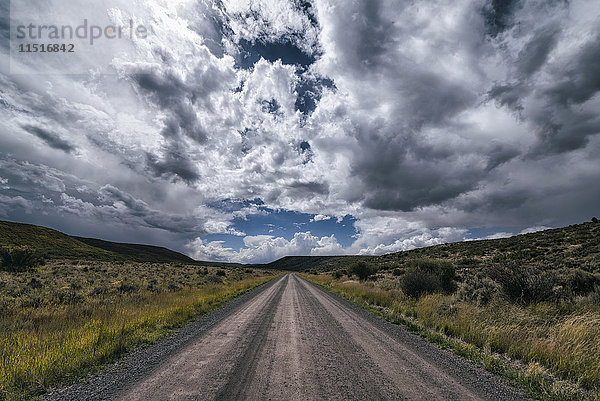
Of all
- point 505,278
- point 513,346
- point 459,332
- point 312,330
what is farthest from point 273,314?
point 505,278

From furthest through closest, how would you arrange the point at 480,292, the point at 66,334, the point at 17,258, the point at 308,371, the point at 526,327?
the point at 17,258 → the point at 480,292 → the point at 526,327 → the point at 66,334 → the point at 308,371

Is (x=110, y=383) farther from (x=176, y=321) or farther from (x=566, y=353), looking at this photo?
(x=566, y=353)

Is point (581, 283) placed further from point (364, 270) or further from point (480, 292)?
point (364, 270)

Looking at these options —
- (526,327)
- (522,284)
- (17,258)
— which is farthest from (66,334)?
(17,258)

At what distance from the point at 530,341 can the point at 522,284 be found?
16.1 feet

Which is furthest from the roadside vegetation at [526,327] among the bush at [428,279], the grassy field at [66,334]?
the grassy field at [66,334]

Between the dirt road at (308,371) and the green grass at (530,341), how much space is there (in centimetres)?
64

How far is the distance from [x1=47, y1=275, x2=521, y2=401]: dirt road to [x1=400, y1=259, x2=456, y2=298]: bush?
8.96 meters

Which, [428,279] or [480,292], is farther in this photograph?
[428,279]

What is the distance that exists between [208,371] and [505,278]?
1228 cm

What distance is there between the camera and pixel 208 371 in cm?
487

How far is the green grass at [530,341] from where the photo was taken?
4.72 metres

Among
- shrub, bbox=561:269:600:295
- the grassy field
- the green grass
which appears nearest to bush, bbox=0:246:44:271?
the grassy field

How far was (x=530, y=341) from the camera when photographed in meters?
6.54
